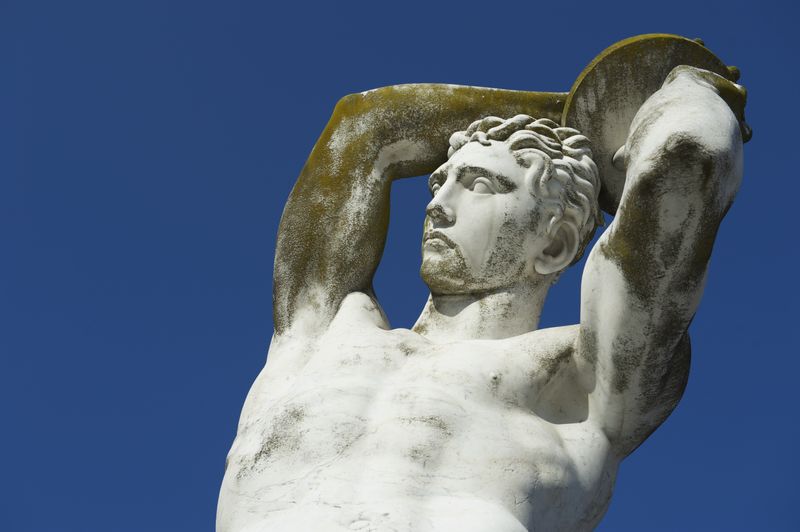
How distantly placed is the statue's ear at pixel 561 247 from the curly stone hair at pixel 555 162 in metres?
0.04

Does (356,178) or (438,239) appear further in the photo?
(356,178)

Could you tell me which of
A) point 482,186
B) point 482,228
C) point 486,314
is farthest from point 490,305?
point 482,186

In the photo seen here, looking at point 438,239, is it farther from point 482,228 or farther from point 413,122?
point 413,122

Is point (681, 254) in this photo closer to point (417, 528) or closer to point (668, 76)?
point (668, 76)

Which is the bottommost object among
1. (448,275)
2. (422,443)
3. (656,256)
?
(422,443)

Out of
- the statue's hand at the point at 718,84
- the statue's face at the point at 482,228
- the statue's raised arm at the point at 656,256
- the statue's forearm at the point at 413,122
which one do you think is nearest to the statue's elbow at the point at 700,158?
the statue's raised arm at the point at 656,256

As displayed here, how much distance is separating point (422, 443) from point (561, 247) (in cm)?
191

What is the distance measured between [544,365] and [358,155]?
2.04m

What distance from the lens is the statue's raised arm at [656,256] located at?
7.17 m

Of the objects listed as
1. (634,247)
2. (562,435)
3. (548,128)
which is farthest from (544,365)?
(548,128)

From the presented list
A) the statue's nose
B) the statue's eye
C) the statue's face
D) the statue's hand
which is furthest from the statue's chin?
the statue's hand

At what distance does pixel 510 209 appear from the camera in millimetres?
8523

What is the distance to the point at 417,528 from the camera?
6984mm

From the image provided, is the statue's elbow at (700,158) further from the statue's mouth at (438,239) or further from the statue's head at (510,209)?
the statue's mouth at (438,239)
